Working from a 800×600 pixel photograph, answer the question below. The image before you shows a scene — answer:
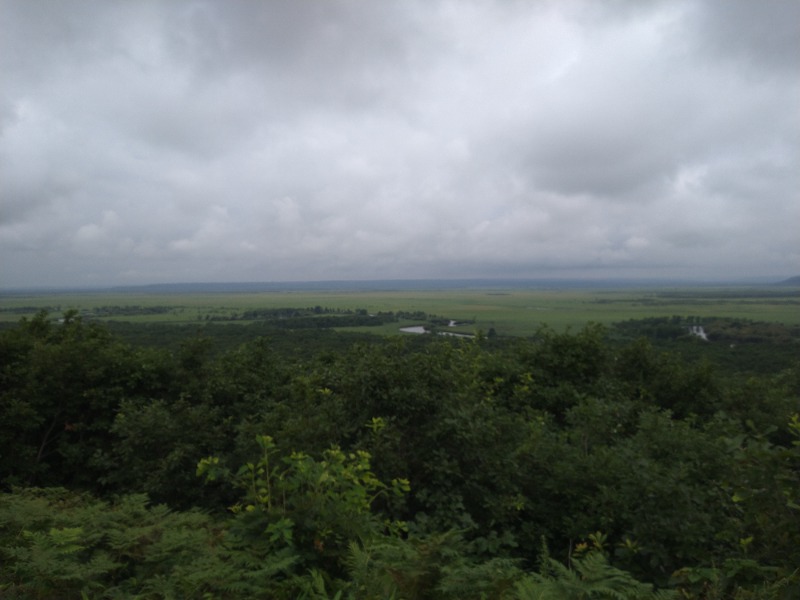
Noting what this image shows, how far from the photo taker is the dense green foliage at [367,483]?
138 inches

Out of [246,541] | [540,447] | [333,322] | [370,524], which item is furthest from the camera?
[333,322]

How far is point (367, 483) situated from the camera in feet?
15.9

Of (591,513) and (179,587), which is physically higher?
(179,587)

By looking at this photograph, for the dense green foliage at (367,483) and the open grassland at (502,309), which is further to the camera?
the open grassland at (502,309)

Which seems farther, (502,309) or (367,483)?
(502,309)

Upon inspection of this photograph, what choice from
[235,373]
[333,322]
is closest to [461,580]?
[235,373]

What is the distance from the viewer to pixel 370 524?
4199 millimetres

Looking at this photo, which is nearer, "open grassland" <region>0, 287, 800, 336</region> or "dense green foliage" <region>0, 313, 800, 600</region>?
"dense green foliage" <region>0, 313, 800, 600</region>

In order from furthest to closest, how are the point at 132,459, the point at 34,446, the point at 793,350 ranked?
the point at 793,350
the point at 34,446
the point at 132,459

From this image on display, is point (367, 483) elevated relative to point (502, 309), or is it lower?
elevated

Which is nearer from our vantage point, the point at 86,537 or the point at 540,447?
the point at 86,537

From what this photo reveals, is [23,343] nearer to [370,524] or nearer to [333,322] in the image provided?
[370,524]

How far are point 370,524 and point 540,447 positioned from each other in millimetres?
3757

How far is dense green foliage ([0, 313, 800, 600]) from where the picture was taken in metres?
3.51
